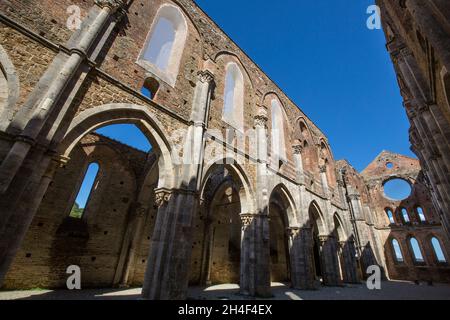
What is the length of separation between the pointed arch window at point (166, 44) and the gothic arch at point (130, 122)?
217cm

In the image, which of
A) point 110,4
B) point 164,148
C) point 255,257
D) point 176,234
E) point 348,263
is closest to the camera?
point 176,234

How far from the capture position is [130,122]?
6.74m

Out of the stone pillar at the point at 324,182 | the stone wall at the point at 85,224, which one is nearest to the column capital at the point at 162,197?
the stone wall at the point at 85,224

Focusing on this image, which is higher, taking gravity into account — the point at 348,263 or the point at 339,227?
the point at 339,227

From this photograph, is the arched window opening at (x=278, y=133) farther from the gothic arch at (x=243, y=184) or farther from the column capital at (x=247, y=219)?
the column capital at (x=247, y=219)

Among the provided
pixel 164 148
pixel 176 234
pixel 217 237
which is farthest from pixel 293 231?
pixel 164 148

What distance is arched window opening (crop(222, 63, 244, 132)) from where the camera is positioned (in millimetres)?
10913

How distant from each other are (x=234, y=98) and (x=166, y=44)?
175 inches

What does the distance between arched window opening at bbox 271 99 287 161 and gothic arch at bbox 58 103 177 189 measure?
715 cm

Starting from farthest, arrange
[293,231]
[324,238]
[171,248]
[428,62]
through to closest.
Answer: [324,238], [293,231], [171,248], [428,62]

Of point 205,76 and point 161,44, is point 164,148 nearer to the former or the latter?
point 205,76

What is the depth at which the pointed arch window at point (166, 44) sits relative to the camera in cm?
828

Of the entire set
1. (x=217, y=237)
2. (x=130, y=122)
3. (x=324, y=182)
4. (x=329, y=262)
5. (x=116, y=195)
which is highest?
(x=324, y=182)

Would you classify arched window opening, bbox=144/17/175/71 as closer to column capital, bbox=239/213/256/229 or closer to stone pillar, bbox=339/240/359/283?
column capital, bbox=239/213/256/229
